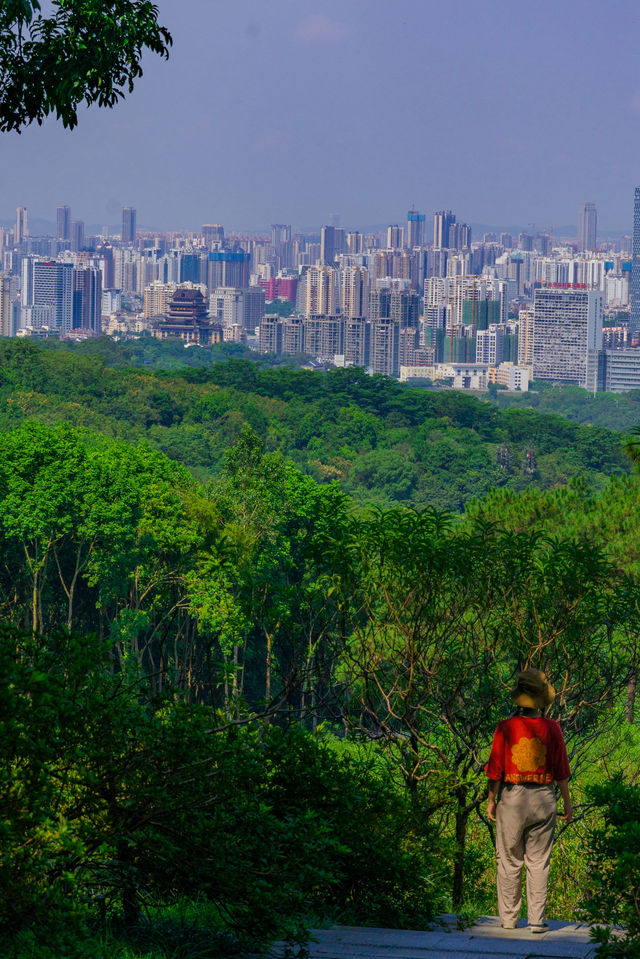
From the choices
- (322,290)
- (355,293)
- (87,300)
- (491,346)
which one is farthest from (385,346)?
(87,300)

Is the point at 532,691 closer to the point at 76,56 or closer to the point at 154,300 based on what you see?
the point at 76,56

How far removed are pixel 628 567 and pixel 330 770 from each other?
10.5m

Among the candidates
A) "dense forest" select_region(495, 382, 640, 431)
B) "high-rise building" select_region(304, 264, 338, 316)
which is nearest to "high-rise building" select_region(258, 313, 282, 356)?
"high-rise building" select_region(304, 264, 338, 316)

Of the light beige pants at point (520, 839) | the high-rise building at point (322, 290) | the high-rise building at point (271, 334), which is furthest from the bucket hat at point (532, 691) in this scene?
the high-rise building at point (322, 290)

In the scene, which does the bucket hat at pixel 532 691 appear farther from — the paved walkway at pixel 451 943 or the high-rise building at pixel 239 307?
the high-rise building at pixel 239 307

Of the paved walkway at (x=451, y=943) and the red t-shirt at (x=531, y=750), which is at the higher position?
the red t-shirt at (x=531, y=750)

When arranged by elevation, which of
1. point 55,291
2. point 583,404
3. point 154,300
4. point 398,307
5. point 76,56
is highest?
point 55,291

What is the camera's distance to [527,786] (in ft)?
11.3

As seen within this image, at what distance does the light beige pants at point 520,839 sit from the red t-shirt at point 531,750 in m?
0.04

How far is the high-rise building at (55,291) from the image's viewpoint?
165625 mm

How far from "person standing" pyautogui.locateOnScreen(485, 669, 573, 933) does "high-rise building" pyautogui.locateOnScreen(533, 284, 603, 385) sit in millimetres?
136729

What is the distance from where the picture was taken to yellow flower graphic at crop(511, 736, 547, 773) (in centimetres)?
343

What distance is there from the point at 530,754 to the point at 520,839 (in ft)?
0.83

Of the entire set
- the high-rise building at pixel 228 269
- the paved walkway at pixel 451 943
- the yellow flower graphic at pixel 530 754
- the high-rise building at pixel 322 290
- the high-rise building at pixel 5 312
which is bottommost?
the paved walkway at pixel 451 943
